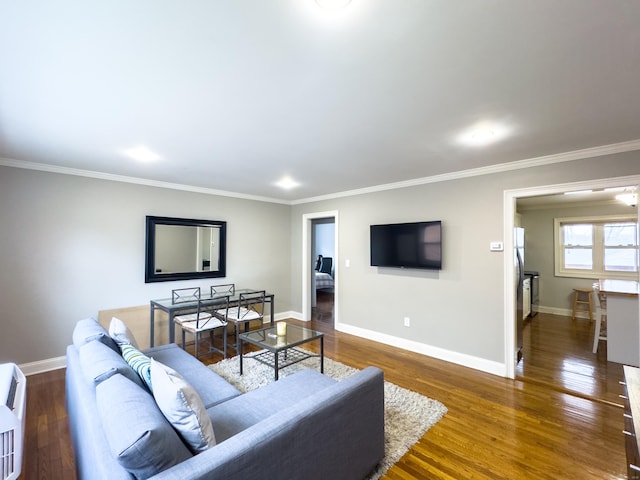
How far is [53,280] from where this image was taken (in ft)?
11.0

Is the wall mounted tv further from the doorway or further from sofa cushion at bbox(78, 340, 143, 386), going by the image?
sofa cushion at bbox(78, 340, 143, 386)

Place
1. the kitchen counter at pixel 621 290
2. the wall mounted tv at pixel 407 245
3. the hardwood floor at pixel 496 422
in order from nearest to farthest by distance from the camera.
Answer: the hardwood floor at pixel 496 422 < the kitchen counter at pixel 621 290 < the wall mounted tv at pixel 407 245

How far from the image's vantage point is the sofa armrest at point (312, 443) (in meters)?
1.05

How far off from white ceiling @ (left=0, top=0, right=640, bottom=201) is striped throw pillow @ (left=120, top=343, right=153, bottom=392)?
1.63 m

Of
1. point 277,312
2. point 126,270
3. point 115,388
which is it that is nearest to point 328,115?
point 115,388

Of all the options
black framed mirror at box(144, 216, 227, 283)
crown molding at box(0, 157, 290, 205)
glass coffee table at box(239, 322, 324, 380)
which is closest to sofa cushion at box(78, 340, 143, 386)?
glass coffee table at box(239, 322, 324, 380)

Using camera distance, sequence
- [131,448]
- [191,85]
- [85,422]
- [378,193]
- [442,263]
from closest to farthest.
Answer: [131,448] → [85,422] → [191,85] → [442,263] → [378,193]

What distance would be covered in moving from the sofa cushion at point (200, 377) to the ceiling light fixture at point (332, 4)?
221 centimetres

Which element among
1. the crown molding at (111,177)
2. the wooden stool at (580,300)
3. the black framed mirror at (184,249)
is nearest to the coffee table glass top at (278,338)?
the black framed mirror at (184,249)

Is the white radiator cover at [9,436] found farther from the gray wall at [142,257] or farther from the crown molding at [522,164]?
the crown molding at [522,164]

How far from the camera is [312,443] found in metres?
1.34

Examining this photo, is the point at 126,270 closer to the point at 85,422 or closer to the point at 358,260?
the point at 85,422

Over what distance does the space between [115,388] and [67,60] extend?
1627 mm

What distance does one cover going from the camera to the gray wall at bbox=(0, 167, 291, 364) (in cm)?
314
